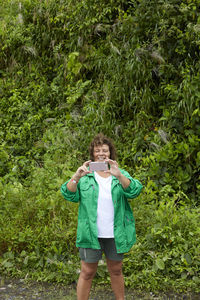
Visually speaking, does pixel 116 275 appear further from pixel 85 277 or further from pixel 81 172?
pixel 81 172

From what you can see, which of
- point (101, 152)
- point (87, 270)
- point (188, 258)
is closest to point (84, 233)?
point (87, 270)

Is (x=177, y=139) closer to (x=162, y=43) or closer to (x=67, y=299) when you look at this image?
(x=162, y=43)

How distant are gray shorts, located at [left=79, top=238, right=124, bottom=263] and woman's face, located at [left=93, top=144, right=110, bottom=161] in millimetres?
771

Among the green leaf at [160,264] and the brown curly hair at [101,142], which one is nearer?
the brown curly hair at [101,142]

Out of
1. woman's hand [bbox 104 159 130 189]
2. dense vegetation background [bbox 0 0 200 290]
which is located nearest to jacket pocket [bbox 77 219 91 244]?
woman's hand [bbox 104 159 130 189]

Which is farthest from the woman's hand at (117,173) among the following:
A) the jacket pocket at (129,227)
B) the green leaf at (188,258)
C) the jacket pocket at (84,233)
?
the green leaf at (188,258)

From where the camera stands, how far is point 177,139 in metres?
6.63

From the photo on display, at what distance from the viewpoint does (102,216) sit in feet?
11.0

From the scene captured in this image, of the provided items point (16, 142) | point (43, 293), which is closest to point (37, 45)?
point (16, 142)

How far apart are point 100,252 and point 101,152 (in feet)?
3.07

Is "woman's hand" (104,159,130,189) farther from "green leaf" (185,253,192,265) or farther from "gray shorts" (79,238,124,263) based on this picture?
"green leaf" (185,253,192,265)

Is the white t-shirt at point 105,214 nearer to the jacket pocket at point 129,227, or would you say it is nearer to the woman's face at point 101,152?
the jacket pocket at point 129,227

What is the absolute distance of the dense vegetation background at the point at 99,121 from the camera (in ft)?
15.5

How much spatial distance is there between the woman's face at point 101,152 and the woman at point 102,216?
2.0 inches
